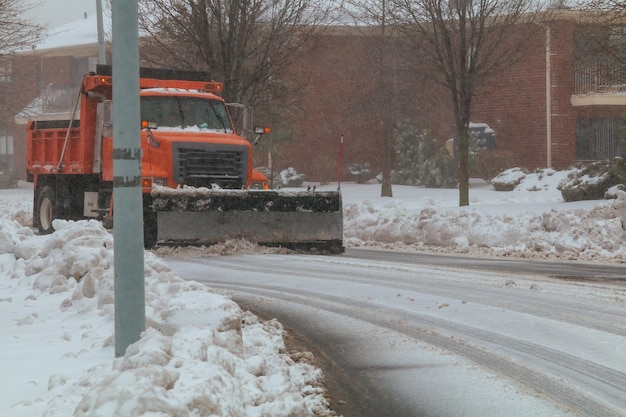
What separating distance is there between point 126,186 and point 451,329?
365 cm

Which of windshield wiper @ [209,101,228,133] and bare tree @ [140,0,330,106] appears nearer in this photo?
windshield wiper @ [209,101,228,133]

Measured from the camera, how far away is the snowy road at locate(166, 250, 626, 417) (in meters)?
5.92

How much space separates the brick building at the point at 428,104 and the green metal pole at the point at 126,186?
23.8m

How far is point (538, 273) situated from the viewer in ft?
40.2

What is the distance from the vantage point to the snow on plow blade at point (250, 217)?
14.3 m

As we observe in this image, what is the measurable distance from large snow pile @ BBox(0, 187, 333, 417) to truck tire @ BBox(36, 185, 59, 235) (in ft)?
30.0

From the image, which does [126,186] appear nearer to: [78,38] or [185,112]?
[185,112]

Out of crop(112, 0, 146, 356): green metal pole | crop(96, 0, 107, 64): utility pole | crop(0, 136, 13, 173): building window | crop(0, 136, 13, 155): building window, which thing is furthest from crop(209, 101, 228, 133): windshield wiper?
crop(0, 136, 13, 155): building window

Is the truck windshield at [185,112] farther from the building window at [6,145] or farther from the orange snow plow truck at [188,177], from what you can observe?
the building window at [6,145]

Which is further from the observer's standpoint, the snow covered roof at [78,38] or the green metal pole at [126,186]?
the snow covered roof at [78,38]

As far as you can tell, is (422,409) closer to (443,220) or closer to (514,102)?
(443,220)

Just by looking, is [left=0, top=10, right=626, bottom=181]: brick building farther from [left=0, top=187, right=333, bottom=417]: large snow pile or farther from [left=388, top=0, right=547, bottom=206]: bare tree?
[left=0, top=187, right=333, bottom=417]: large snow pile

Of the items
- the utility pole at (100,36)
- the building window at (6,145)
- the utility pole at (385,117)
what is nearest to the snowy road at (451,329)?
the utility pole at (100,36)

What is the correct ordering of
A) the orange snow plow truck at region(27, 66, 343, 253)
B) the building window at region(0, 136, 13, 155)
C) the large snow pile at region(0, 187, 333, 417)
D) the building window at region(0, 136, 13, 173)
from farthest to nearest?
the building window at region(0, 136, 13, 155) < the building window at region(0, 136, 13, 173) < the orange snow plow truck at region(27, 66, 343, 253) < the large snow pile at region(0, 187, 333, 417)
